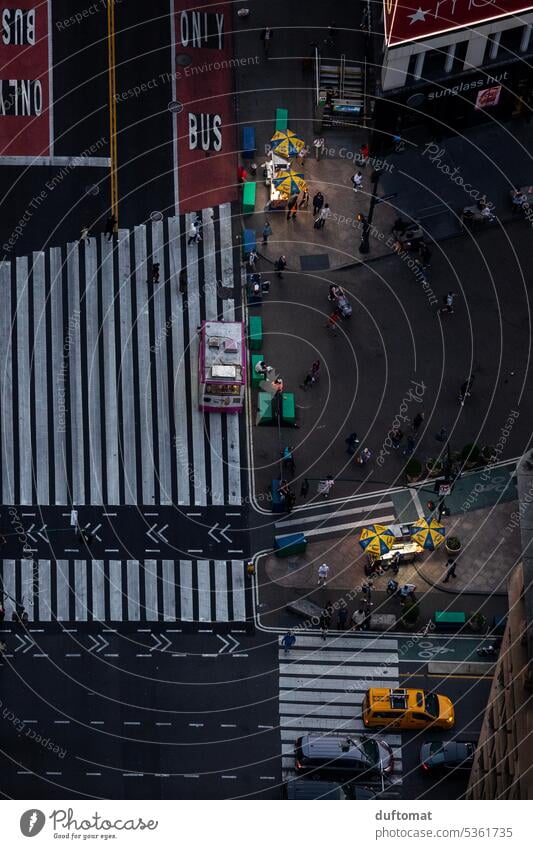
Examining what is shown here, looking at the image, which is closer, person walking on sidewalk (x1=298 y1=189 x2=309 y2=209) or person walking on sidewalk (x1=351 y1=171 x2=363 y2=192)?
person walking on sidewalk (x1=298 y1=189 x2=309 y2=209)

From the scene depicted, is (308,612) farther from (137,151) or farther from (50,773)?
(137,151)

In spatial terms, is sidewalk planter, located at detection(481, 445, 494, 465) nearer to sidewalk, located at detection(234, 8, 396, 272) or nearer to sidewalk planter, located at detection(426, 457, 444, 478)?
sidewalk planter, located at detection(426, 457, 444, 478)

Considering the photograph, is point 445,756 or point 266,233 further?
point 266,233

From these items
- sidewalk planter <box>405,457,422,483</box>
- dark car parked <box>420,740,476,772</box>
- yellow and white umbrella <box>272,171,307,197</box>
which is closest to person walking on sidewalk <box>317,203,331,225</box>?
yellow and white umbrella <box>272,171,307,197</box>

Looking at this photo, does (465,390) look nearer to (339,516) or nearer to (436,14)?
(339,516)

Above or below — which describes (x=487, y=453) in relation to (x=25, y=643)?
above

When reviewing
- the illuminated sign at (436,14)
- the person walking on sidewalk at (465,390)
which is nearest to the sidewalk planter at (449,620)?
the person walking on sidewalk at (465,390)

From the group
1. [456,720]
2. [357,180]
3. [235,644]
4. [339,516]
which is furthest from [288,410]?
[456,720]
